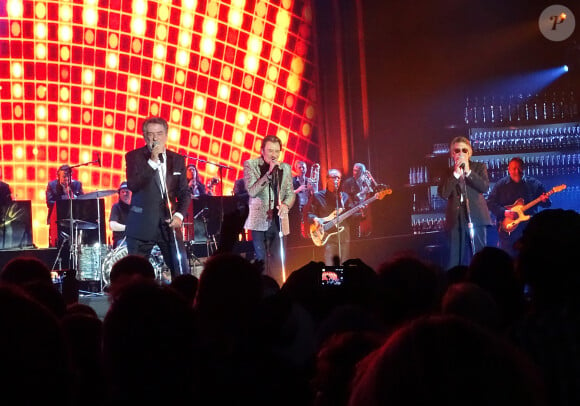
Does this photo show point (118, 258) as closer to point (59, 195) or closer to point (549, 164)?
point (59, 195)

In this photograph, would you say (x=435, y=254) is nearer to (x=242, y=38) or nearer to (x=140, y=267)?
(x=242, y=38)

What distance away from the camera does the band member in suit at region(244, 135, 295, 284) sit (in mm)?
9000

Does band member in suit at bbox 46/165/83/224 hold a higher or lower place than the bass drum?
higher

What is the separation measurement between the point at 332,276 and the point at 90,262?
769 centimetres

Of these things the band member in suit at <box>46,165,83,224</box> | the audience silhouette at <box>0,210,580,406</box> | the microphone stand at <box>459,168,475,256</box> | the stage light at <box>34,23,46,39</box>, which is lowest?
the audience silhouette at <box>0,210,580,406</box>

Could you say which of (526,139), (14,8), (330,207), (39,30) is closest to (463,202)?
(330,207)

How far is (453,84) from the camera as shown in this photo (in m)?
14.4

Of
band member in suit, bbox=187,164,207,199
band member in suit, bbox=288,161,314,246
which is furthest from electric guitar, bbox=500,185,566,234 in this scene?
band member in suit, bbox=187,164,207,199

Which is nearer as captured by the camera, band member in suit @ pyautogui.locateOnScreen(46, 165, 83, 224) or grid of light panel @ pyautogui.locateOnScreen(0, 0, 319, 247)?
band member in suit @ pyautogui.locateOnScreen(46, 165, 83, 224)

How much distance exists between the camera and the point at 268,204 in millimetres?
8992

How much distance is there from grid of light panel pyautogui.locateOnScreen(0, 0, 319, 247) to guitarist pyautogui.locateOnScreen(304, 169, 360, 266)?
1.77m

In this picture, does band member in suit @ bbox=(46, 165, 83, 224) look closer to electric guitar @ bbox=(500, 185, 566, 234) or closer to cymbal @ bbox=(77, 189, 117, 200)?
cymbal @ bbox=(77, 189, 117, 200)

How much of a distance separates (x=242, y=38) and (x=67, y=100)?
3.48m

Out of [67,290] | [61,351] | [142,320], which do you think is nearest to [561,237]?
[142,320]
